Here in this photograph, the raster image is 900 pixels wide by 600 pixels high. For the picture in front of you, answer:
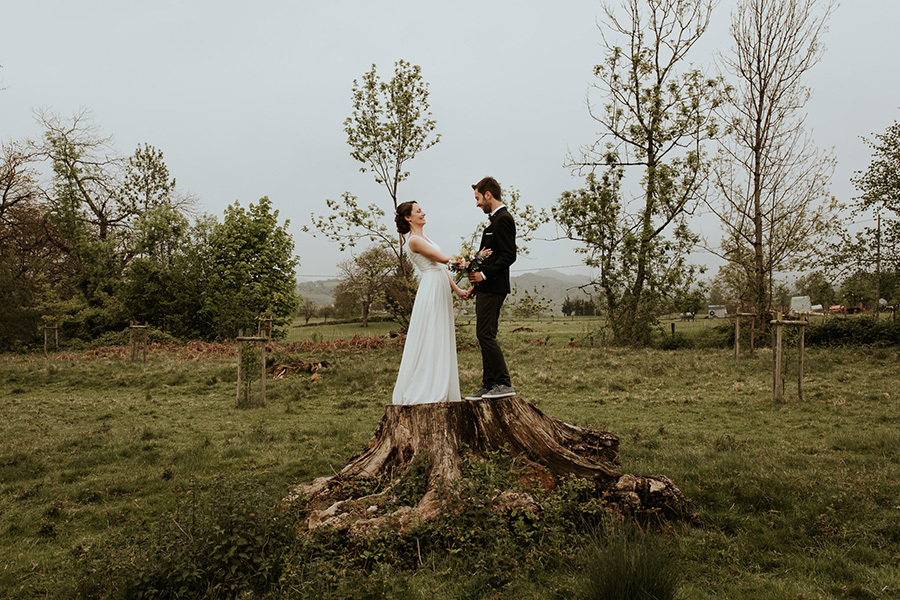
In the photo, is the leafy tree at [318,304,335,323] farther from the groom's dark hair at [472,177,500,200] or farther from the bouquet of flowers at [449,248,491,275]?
the groom's dark hair at [472,177,500,200]

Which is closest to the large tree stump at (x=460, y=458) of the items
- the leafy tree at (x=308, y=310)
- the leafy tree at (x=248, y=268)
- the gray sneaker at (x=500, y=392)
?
the gray sneaker at (x=500, y=392)

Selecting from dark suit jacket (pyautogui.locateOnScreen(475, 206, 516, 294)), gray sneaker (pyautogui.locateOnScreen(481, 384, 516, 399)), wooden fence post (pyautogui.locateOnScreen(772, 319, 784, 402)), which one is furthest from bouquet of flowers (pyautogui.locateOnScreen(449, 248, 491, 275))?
wooden fence post (pyautogui.locateOnScreen(772, 319, 784, 402))

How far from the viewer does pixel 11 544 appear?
5.44 m

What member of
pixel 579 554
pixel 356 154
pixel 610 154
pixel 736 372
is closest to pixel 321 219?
pixel 356 154

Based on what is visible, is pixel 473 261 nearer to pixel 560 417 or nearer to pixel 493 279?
pixel 493 279

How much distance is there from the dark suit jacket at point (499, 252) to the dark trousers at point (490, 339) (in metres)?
0.12

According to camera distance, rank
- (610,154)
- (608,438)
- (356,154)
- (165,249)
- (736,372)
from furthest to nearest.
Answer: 1. (165,249)
2. (610,154)
3. (356,154)
4. (736,372)
5. (608,438)

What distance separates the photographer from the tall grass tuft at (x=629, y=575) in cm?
371

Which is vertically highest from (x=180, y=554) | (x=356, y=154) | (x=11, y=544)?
(x=356, y=154)

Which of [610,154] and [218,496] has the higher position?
[610,154]

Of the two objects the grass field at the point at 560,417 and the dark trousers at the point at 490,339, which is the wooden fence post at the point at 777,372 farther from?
the dark trousers at the point at 490,339

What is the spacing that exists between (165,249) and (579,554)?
123 feet

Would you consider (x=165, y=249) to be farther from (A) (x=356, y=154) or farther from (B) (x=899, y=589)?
(B) (x=899, y=589)

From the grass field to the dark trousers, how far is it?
182cm
